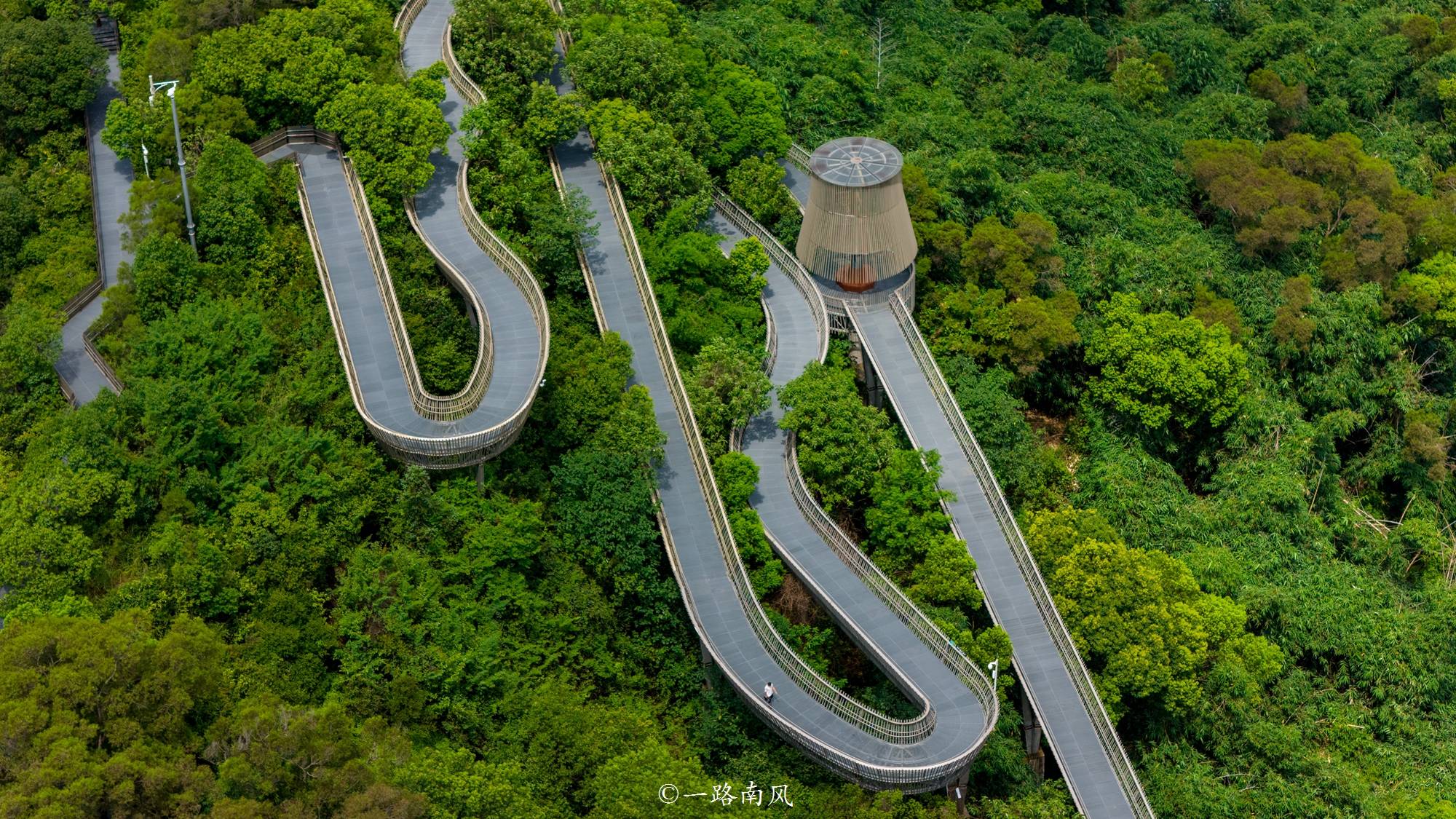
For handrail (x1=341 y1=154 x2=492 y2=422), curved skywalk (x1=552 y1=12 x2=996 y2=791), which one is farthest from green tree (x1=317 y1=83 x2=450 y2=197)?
curved skywalk (x1=552 y1=12 x2=996 y2=791)

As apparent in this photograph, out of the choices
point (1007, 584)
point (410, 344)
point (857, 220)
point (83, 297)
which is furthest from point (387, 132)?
point (1007, 584)

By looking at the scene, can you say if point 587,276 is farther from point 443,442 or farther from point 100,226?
point 100,226

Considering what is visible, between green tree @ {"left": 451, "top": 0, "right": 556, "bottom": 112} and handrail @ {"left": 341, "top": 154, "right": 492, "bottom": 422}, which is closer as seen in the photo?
handrail @ {"left": 341, "top": 154, "right": 492, "bottom": 422}

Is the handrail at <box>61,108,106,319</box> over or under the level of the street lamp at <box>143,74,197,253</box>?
under

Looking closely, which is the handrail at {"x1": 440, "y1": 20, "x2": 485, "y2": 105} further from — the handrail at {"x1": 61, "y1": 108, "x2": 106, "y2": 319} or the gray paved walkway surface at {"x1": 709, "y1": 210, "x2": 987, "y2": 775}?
the gray paved walkway surface at {"x1": 709, "y1": 210, "x2": 987, "y2": 775}

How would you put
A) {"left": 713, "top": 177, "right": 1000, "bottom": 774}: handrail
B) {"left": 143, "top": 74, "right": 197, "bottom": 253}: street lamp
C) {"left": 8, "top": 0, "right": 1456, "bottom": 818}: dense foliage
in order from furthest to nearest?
1. {"left": 143, "top": 74, "right": 197, "bottom": 253}: street lamp
2. {"left": 713, "top": 177, "right": 1000, "bottom": 774}: handrail
3. {"left": 8, "top": 0, "right": 1456, "bottom": 818}: dense foliage

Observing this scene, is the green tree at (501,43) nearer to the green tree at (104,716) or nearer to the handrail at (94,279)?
the handrail at (94,279)

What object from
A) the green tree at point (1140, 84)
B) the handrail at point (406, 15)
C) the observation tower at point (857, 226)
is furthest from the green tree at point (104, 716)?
the green tree at point (1140, 84)

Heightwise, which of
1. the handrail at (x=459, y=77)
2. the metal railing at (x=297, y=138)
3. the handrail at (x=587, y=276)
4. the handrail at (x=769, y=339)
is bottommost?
the handrail at (x=769, y=339)
